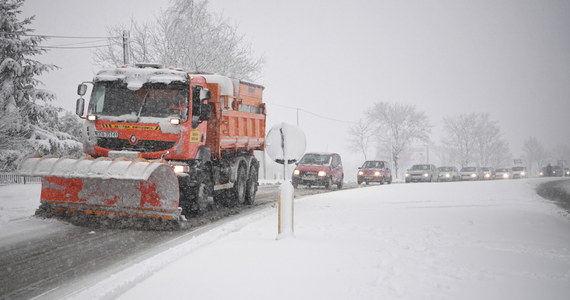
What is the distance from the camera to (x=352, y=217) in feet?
30.8

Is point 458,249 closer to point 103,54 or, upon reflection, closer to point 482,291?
point 482,291

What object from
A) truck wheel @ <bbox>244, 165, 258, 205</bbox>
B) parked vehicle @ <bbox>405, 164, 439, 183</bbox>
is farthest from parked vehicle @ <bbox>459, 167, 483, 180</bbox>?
truck wheel @ <bbox>244, 165, 258, 205</bbox>

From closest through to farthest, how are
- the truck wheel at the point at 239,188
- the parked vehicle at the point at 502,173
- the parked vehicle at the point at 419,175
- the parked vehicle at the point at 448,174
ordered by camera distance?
the truck wheel at the point at 239,188, the parked vehicle at the point at 419,175, the parked vehicle at the point at 448,174, the parked vehicle at the point at 502,173

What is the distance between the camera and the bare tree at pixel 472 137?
278 ft

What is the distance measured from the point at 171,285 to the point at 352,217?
19.1 ft

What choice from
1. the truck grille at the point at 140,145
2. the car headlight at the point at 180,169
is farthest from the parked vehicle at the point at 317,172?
the truck grille at the point at 140,145

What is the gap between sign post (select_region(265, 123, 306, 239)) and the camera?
638 cm

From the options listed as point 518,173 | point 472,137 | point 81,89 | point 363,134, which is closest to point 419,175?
point 518,173

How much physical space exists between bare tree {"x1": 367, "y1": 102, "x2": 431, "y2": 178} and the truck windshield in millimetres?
61516

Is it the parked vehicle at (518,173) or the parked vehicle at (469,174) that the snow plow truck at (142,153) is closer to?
the parked vehicle at (469,174)

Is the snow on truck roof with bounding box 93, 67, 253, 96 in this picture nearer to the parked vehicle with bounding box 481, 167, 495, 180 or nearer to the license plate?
the license plate

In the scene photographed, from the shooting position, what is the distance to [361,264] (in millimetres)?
4996

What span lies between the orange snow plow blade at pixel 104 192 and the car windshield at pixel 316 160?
14.3m

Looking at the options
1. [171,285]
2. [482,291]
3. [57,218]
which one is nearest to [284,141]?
[171,285]
